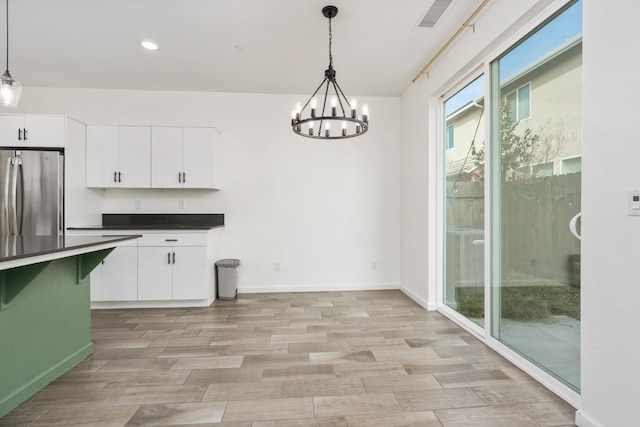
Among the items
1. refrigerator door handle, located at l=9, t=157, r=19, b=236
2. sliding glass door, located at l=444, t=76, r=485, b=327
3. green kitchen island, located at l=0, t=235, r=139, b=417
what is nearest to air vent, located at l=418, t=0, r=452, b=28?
sliding glass door, located at l=444, t=76, r=485, b=327

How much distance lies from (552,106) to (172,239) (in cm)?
380

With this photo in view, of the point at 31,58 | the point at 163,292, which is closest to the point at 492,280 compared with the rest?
the point at 163,292

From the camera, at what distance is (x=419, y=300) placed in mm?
3986

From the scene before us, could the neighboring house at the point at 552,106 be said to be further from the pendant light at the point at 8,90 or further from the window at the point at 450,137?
the pendant light at the point at 8,90

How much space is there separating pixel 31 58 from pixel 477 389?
517 cm

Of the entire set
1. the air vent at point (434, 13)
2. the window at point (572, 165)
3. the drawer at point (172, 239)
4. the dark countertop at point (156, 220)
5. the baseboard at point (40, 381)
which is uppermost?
the air vent at point (434, 13)

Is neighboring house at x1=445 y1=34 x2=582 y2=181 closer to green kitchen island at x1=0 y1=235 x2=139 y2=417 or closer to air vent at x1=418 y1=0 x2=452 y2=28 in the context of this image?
air vent at x1=418 y1=0 x2=452 y2=28

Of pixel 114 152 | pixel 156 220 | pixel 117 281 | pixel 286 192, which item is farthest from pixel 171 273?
pixel 286 192

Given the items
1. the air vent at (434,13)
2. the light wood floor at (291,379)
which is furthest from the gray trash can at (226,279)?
the air vent at (434,13)

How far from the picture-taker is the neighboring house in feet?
6.30

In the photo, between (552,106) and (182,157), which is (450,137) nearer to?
(552,106)

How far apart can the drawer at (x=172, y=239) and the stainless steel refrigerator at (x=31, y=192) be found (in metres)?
0.93

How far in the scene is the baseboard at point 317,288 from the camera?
462 cm

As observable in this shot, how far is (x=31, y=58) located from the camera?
11.6 feet
